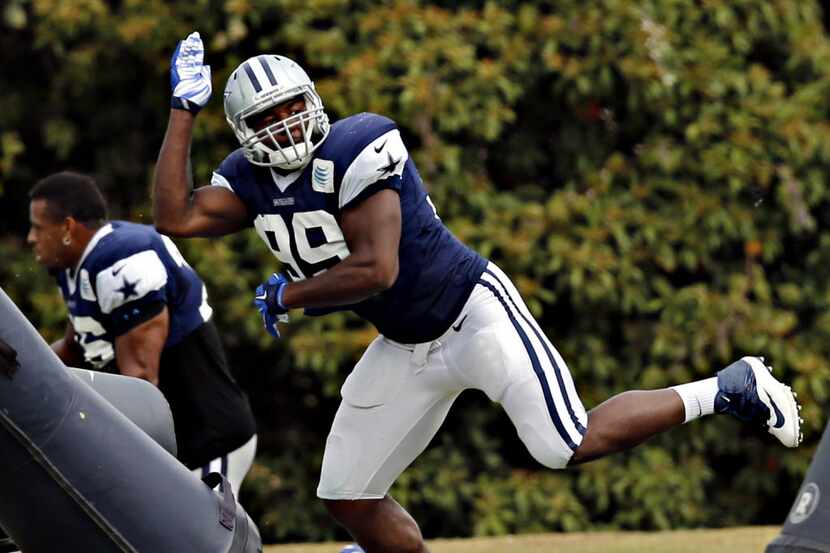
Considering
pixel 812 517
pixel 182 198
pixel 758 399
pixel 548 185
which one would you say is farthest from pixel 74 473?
pixel 548 185

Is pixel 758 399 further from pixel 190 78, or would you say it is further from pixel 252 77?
pixel 190 78

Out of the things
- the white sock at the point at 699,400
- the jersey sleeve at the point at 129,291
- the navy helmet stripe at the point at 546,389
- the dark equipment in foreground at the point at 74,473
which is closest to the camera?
the dark equipment in foreground at the point at 74,473

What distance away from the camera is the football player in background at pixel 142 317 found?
555 cm

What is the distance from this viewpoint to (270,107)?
455cm

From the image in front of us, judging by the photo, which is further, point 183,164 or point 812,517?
point 183,164

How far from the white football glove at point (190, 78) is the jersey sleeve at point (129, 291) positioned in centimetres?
111

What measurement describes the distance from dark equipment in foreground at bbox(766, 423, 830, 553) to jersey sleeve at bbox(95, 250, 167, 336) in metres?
2.75

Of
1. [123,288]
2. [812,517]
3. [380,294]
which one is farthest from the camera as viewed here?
[123,288]

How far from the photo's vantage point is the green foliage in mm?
7699

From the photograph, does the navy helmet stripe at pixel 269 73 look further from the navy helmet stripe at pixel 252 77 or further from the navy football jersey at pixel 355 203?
the navy football jersey at pixel 355 203

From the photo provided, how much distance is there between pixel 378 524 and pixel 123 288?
131 centimetres

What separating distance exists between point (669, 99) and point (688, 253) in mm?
781

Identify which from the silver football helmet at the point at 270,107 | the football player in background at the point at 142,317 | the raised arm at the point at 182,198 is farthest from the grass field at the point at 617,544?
the silver football helmet at the point at 270,107

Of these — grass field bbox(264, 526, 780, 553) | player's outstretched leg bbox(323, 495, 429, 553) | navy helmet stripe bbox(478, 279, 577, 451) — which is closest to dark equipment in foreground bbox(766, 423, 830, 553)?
navy helmet stripe bbox(478, 279, 577, 451)
